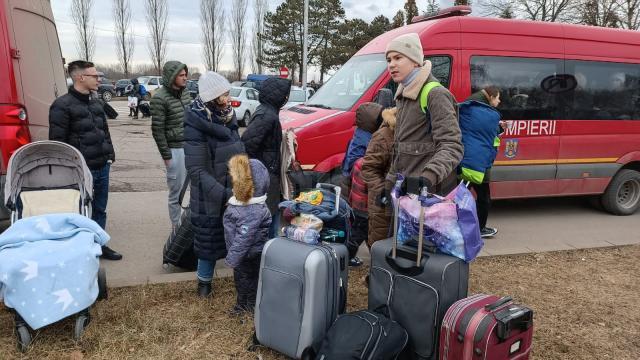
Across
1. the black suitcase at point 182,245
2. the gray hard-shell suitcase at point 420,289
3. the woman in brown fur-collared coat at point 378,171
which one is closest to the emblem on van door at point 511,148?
the woman in brown fur-collared coat at point 378,171

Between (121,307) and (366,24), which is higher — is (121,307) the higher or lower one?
the lower one

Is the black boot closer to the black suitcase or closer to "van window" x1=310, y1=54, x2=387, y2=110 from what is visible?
the black suitcase

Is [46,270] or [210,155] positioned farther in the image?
[210,155]

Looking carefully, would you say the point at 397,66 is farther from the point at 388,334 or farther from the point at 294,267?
the point at 388,334

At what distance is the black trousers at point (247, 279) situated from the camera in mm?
3773

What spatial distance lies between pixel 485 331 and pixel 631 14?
31838mm

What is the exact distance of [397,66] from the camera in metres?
3.44

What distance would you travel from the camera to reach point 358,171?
4.57 metres

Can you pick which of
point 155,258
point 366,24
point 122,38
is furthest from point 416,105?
point 122,38

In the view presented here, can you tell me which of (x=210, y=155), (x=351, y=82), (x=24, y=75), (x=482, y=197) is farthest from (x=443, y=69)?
(x=24, y=75)

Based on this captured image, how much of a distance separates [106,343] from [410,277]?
2090 millimetres

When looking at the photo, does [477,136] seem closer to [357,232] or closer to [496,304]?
[357,232]

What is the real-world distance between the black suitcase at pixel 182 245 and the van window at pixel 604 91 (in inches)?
215

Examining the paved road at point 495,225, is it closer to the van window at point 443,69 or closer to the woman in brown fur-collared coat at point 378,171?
the woman in brown fur-collared coat at point 378,171
